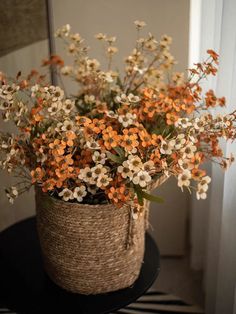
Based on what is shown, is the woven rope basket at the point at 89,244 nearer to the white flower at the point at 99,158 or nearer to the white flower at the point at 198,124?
the white flower at the point at 99,158

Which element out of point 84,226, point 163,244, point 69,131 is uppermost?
point 69,131

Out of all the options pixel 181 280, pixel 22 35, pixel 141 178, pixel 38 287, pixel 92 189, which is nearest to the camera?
pixel 141 178

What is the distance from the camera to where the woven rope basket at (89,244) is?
1.01 m

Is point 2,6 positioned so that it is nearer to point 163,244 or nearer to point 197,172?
point 197,172

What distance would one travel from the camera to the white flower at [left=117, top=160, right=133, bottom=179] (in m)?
0.89

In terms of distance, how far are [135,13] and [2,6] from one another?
0.50 metres

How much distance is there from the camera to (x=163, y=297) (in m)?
1.77

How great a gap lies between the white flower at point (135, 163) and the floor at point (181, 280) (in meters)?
1.10

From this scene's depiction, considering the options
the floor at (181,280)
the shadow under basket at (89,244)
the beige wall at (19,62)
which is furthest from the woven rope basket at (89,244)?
the floor at (181,280)

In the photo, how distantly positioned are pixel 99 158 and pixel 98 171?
0.04m

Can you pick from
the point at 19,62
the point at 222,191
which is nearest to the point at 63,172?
the point at 222,191

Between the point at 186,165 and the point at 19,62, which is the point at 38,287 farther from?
the point at 19,62

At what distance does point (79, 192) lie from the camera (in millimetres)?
952

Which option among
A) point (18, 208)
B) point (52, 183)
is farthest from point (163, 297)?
point (52, 183)
